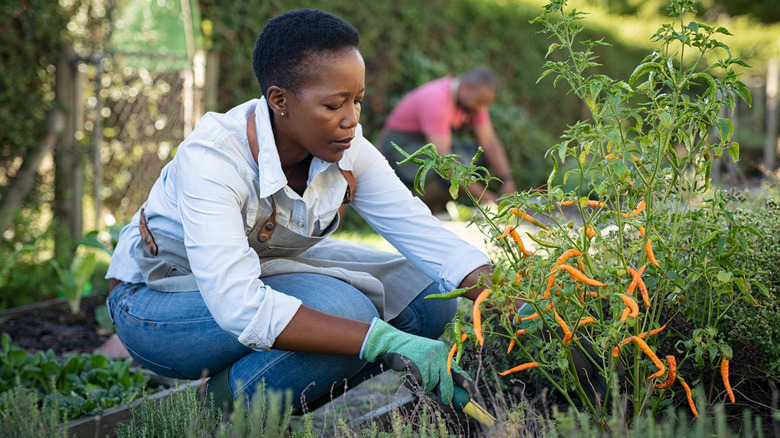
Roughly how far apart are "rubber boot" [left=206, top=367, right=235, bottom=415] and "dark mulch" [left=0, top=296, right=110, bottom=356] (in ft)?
5.53

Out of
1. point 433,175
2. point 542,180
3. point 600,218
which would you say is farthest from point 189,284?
point 542,180

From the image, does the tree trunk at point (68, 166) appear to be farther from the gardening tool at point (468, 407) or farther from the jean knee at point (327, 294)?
the gardening tool at point (468, 407)

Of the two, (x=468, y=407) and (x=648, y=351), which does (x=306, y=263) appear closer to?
(x=468, y=407)

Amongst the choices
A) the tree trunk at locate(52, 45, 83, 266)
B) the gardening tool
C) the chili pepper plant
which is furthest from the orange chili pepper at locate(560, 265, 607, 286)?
the tree trunk at locate(52, 45, 83, 266)

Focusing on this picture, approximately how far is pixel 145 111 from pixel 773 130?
1029 centimetres

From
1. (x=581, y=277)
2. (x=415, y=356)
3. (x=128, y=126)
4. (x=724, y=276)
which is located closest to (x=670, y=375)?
(x=724, y=276)

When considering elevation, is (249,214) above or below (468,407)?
above

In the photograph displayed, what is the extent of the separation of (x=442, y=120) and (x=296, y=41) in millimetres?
4463

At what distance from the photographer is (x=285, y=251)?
7.57ft

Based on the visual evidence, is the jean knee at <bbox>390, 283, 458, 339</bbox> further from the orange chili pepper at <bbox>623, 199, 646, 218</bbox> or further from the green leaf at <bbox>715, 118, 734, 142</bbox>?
the green leaf at <bbox>715, 118, 734, 142</bbox>

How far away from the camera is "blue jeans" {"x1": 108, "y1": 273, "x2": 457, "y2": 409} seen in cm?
196

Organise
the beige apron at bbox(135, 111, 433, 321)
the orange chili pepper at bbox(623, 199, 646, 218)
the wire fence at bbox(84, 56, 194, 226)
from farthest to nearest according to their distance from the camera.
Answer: the wire fence at bbox(84, 56, 194, 226), the beige apron at bbox(135, 111, 433, 321), the orange chili pepper at bbox(623, 199, 646, 218)

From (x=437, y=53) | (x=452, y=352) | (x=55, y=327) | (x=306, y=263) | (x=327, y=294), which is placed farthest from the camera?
(x=437, y=53)

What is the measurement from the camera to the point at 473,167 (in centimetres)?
164
